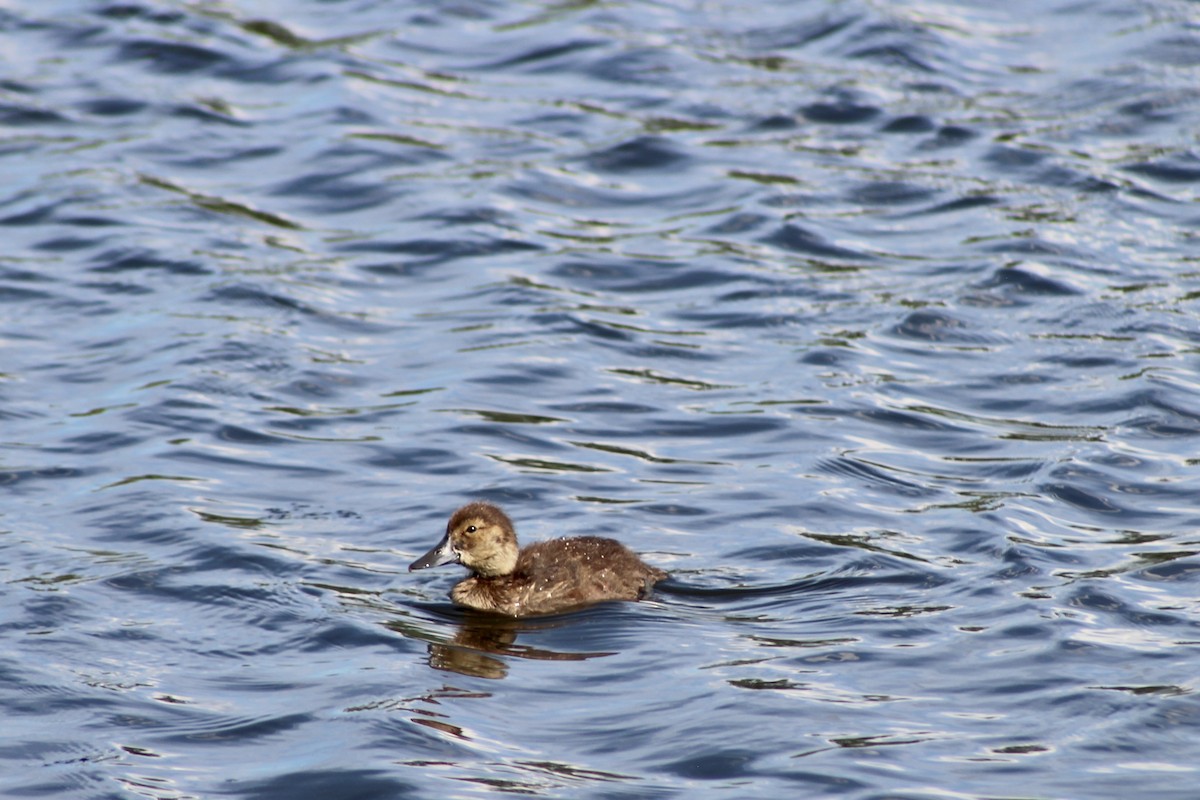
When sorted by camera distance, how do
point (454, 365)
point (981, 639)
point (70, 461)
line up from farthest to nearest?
point (454, 365)
point (70, 461)
point (981, 639)

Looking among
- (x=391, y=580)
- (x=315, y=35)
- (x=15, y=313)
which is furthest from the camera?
(x=315, y=35)

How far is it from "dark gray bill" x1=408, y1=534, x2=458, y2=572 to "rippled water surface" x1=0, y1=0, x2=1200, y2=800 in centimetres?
24

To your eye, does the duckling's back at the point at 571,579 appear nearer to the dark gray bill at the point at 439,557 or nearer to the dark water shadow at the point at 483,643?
the dark water shadow at the point at 483,643

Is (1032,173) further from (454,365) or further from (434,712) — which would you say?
(434,712)

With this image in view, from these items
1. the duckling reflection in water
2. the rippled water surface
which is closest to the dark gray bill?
the duckling reflection in water

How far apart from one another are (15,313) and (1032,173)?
8.66m

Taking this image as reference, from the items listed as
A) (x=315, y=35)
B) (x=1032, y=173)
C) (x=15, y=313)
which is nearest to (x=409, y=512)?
(x=15, y=313)

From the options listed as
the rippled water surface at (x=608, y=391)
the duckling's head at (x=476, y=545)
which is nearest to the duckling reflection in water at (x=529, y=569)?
the duckling's head at (x=476, y=545)

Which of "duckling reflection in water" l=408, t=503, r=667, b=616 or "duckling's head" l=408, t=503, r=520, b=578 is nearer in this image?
"duckling reflection in water" l=408, t=503, r=667, b=616

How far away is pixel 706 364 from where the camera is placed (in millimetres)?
12594

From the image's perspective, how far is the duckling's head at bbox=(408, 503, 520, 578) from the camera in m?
9.26

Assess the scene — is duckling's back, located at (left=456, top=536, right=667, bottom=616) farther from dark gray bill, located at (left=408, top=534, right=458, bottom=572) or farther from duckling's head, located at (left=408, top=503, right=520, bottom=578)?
dark gray bill, located at (left=408, top=534, right=458, bottom=572)

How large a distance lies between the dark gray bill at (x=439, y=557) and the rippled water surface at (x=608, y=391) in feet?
0.77

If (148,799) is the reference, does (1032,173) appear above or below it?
above
